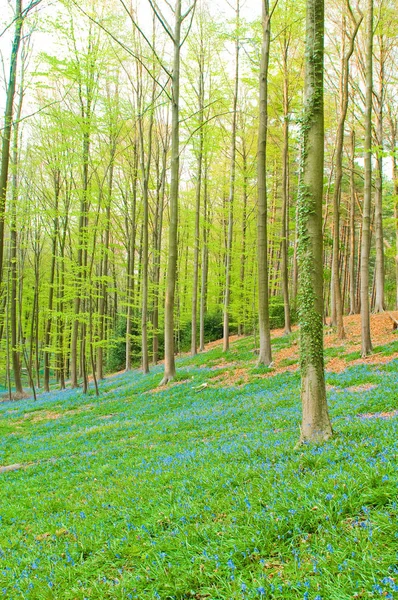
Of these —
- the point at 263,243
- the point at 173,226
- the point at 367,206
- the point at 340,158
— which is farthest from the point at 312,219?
the point at 173,226

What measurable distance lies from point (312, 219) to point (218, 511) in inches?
153

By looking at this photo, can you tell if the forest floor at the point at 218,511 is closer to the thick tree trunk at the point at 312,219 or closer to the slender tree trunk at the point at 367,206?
Result: the thick tree trunk at the point at 312,219

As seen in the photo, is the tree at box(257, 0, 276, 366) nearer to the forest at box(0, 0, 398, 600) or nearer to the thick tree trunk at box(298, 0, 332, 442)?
the forest at box(0, 0, 398, 600)

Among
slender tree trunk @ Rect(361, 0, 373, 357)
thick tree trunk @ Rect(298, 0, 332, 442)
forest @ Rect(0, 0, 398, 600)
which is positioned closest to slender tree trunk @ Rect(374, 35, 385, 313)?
forest @ Rect(0, 0, 398, 600)

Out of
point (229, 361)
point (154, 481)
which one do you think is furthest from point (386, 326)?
point (154, 481)

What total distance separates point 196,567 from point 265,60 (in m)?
16.0

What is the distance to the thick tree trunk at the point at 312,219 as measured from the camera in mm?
5207

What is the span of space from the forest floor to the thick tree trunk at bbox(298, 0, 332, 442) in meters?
1.00

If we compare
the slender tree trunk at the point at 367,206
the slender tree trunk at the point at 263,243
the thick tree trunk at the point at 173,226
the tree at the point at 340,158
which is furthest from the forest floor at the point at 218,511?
the tree at the point at 340,158

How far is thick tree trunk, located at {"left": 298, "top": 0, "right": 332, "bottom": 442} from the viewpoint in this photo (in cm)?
521

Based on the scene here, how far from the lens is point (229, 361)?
18.3m

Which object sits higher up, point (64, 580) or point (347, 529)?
point (347, 529)

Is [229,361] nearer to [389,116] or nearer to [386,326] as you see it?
[386,326]

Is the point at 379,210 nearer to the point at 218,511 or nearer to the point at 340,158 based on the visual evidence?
the point at 340,158
